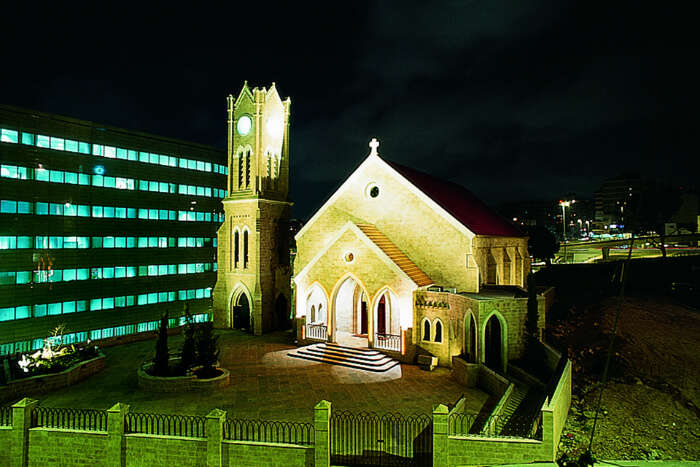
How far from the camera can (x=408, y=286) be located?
21938 millimetres

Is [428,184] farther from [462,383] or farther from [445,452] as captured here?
[445,452]

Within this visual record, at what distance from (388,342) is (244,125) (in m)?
18.3

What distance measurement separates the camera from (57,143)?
39406 mm

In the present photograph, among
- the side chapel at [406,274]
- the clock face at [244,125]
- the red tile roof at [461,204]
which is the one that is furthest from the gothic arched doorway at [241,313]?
the red tile roof at [461,204]

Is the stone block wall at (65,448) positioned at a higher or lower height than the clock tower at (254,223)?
lower

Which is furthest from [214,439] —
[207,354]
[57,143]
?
[57,143]

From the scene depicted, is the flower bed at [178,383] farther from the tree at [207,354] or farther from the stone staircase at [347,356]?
the stone staircase at [347,356]

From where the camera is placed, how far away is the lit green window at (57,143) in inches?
1539

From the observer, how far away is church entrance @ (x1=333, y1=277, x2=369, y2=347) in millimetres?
25969

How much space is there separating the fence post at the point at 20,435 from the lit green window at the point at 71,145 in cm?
3430

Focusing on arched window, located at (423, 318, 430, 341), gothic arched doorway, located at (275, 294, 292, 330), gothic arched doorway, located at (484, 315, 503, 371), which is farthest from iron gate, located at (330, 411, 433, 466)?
gothic arched doorway, located at (275, 294, 292, 330)

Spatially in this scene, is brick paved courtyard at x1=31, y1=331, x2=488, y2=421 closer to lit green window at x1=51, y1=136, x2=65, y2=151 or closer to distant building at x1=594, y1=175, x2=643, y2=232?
lit green window at x1=51, y1=136, x2=65, y2=151

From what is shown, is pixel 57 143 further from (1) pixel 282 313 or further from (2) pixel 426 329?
(2) pixel 426 329

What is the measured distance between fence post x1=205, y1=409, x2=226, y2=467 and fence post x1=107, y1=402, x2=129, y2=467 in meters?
2.76
